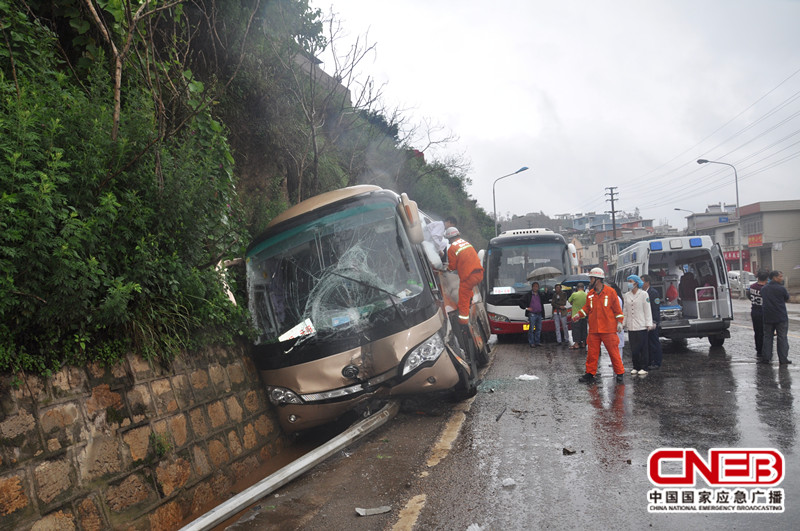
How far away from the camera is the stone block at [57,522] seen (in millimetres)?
3755

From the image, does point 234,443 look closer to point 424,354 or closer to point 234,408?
point 234,408

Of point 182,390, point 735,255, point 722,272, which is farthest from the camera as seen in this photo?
point 735,255

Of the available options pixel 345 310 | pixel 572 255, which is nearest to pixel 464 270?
pixel 345 310

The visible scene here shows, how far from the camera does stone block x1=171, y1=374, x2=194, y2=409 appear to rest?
210 inches

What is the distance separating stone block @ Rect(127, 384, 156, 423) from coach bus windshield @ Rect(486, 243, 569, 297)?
12119 millimetres

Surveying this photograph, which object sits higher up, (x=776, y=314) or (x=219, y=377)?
(x=219, y=377)

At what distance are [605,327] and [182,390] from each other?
6219 millimetres

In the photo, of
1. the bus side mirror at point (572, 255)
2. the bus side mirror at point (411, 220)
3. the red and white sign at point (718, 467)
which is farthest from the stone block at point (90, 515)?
the bus side mirror at point (572, 255)

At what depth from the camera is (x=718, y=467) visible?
4.66 meters

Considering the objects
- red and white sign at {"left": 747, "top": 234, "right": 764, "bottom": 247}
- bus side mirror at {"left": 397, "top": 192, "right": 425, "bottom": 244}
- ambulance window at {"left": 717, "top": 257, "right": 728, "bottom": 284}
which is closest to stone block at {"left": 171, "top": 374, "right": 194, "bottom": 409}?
bus side mirror at {"left": 397, "top": 192, "right": 425, "bottom": 244}

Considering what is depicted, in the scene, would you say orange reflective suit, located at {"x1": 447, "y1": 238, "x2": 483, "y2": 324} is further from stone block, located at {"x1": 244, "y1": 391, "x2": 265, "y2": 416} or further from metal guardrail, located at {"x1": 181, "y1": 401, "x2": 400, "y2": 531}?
stone block, located at {"x1": 244, "y1": 391, "x2": 265, "y2": 416}

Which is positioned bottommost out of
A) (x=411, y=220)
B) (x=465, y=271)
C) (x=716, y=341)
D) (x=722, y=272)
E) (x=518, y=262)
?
(x=716, y=341)

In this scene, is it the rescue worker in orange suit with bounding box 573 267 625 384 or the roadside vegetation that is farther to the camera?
the rescue worker in orange suit with bounding box 573 267 625 384

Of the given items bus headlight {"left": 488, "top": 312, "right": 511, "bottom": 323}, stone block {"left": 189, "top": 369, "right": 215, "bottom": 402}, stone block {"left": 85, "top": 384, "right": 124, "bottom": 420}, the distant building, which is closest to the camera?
stone block {"left": 85, "top": 384, "right": 124, "bottom": 420}
